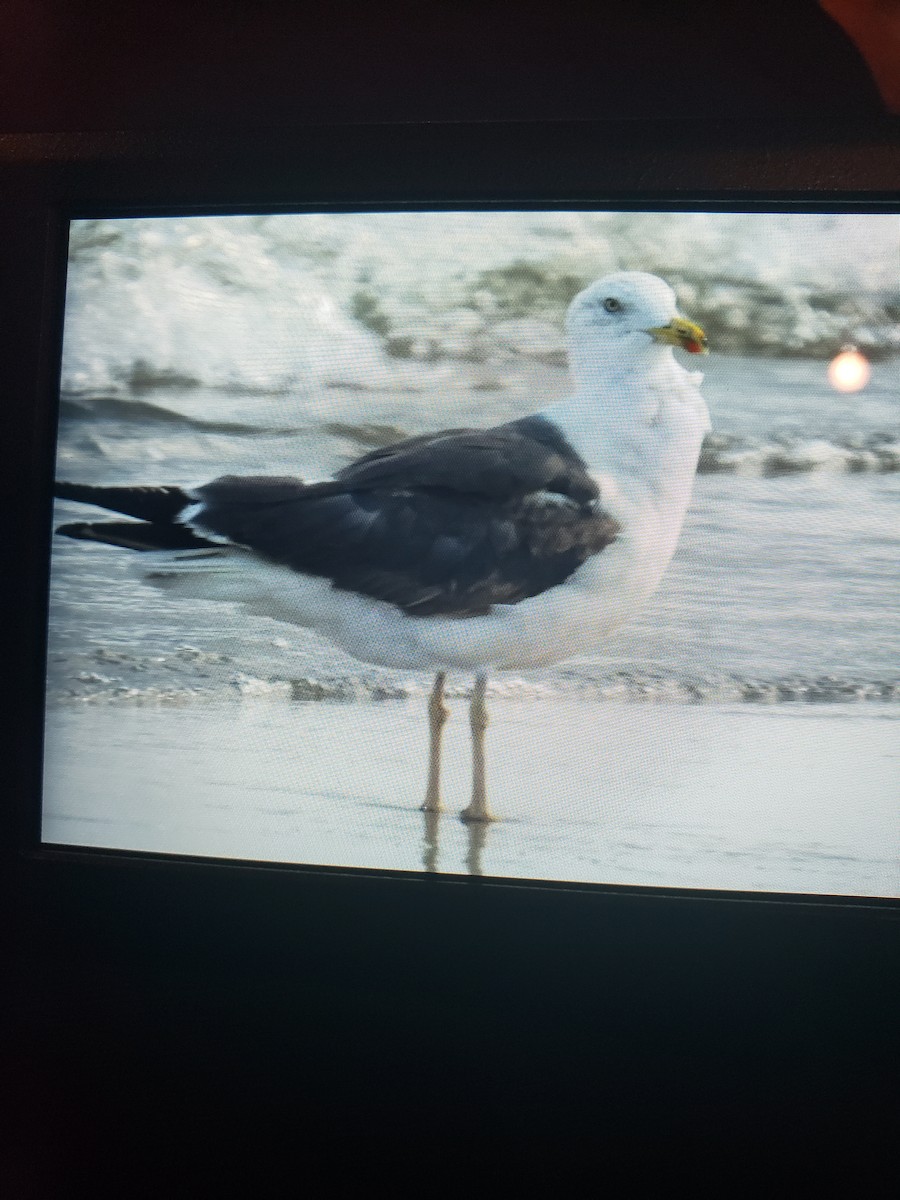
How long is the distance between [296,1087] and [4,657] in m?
0.65

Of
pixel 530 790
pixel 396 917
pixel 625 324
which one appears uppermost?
pixel 625 324

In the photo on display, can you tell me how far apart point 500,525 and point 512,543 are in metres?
0.03

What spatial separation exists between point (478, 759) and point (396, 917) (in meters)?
0.22

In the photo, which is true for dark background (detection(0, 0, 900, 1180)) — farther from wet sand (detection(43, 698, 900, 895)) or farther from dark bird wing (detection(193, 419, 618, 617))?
dark bird wing (detection(193, 419, 618, 617))

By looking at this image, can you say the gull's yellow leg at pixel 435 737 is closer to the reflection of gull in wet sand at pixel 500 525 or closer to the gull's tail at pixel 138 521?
the reflection of gull in wet sand at pixel 500 525

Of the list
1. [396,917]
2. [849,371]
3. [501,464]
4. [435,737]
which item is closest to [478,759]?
[435,737]

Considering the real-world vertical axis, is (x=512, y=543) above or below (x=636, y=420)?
below

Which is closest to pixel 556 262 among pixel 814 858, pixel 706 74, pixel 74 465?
pixel 706 74

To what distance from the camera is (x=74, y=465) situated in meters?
1.36

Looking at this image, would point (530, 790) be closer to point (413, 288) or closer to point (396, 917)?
point (396, 917)

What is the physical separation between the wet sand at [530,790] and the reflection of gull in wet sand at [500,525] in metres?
A: 0.04

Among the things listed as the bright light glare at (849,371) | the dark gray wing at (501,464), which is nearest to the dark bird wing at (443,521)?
the dark gray wing at (501,464)

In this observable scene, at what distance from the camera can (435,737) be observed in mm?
1295

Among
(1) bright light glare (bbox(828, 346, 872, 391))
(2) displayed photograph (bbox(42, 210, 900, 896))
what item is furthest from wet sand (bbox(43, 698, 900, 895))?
(1) bright light glare (bbox(828, 346, 872, 391))
